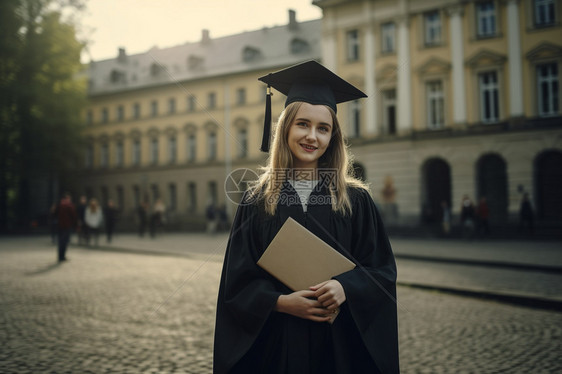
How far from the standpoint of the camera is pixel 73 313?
22.7 feet

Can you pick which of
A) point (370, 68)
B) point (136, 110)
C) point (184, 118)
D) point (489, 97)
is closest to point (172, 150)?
point (184, 118)

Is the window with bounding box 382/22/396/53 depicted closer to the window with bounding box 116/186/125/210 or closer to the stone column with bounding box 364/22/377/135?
the stone column with bounding box 364/22/377/135

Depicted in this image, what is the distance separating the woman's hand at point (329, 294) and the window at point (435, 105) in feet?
89.2

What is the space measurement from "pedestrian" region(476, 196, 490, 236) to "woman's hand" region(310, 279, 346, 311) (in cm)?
2173

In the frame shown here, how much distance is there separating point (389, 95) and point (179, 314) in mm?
24896

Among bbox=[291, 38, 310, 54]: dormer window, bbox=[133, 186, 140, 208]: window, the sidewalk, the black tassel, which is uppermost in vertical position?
bbox=[291, 38, 310, 54]: dormer window

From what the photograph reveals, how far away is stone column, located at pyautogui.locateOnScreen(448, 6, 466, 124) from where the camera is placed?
27.0 meters

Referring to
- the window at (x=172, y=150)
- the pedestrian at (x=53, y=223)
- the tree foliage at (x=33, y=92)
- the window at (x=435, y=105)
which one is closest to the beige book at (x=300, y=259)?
the pedestrian at (x=53, y=223)

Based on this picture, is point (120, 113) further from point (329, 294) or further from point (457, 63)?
point (329, 294)

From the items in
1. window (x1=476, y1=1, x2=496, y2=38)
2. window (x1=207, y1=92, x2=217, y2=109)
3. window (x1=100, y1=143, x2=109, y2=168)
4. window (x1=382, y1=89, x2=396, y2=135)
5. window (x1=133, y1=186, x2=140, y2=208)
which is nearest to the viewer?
window (x1=476, y1=1, x2=496, y2=38)

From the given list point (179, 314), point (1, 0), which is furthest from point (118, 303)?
point (1, 0)

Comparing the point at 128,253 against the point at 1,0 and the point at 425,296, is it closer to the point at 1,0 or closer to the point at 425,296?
the point at 425,296

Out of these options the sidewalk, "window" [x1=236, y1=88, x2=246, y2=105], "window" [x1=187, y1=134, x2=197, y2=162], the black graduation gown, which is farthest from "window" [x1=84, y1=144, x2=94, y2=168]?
the black graduation gown

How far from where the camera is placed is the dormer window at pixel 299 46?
4088 cm
